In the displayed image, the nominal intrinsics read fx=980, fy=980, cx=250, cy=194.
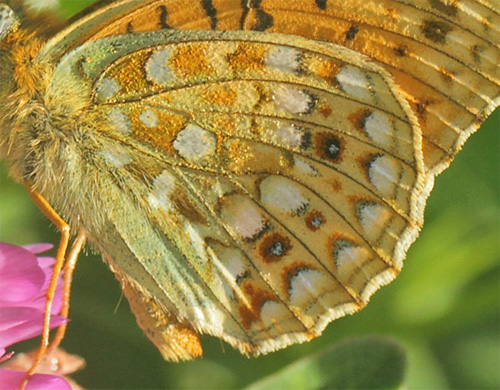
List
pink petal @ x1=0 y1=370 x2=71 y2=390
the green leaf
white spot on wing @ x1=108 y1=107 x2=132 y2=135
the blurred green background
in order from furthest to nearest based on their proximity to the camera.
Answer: the blurred green background → the green leaf → white spot on wing @ x1=108 y1=107 x2=132 y2=135 → pink petal @ x1=0 y1=370 x2=71 y2=390

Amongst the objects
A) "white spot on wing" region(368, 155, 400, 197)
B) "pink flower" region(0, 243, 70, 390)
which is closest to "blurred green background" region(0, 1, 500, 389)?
"pink flower" region(0, 243, 70, 390)

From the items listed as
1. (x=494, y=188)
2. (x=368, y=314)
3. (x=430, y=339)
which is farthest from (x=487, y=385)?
(x=494, y=188)

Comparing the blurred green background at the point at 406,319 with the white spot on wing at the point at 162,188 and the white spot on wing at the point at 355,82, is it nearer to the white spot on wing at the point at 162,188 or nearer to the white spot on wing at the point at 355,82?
the white spot on wing at the point at 162,188

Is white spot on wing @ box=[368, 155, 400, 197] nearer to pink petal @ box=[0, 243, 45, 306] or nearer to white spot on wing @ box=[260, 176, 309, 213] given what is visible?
white spot on wing @ box=[260, 176, 309, 213]

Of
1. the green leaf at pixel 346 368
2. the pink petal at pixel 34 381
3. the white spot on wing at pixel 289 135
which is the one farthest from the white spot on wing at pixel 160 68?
the green leaf at pixel 346 368

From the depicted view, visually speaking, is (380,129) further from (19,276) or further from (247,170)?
(19,276)

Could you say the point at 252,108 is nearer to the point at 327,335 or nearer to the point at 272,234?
the point at 272,234
